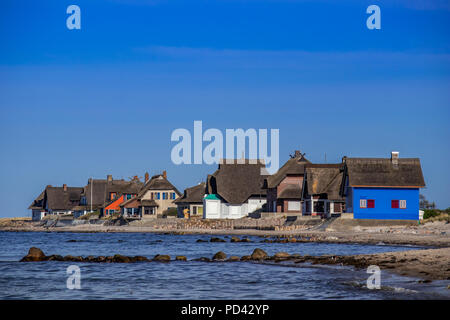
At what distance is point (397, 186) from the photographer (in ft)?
197

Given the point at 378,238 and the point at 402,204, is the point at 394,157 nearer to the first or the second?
Result: the point at 402,204

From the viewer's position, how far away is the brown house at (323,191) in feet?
219

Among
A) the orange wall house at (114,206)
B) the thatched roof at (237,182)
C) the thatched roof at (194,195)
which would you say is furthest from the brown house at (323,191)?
the orange wall house at (114,206)

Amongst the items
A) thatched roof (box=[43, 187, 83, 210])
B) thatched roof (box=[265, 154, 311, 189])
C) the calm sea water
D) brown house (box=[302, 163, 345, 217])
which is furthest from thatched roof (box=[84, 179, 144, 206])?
the calm sea water

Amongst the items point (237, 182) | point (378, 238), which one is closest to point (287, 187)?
point (237, 182)

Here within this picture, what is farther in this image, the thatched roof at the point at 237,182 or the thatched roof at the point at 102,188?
the thatched roof at the point at 102,188

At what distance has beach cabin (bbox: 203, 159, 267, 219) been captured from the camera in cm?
8581

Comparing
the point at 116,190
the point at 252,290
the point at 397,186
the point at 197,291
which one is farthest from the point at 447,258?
the point at 116,190

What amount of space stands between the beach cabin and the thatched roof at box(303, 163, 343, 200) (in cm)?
1451

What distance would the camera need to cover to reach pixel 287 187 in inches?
3051

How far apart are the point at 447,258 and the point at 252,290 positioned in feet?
28.4

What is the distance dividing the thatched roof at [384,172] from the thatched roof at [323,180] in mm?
5172

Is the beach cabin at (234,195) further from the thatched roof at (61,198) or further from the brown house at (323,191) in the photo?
the thatched roof at (61,198)

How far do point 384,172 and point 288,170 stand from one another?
19039 mm
